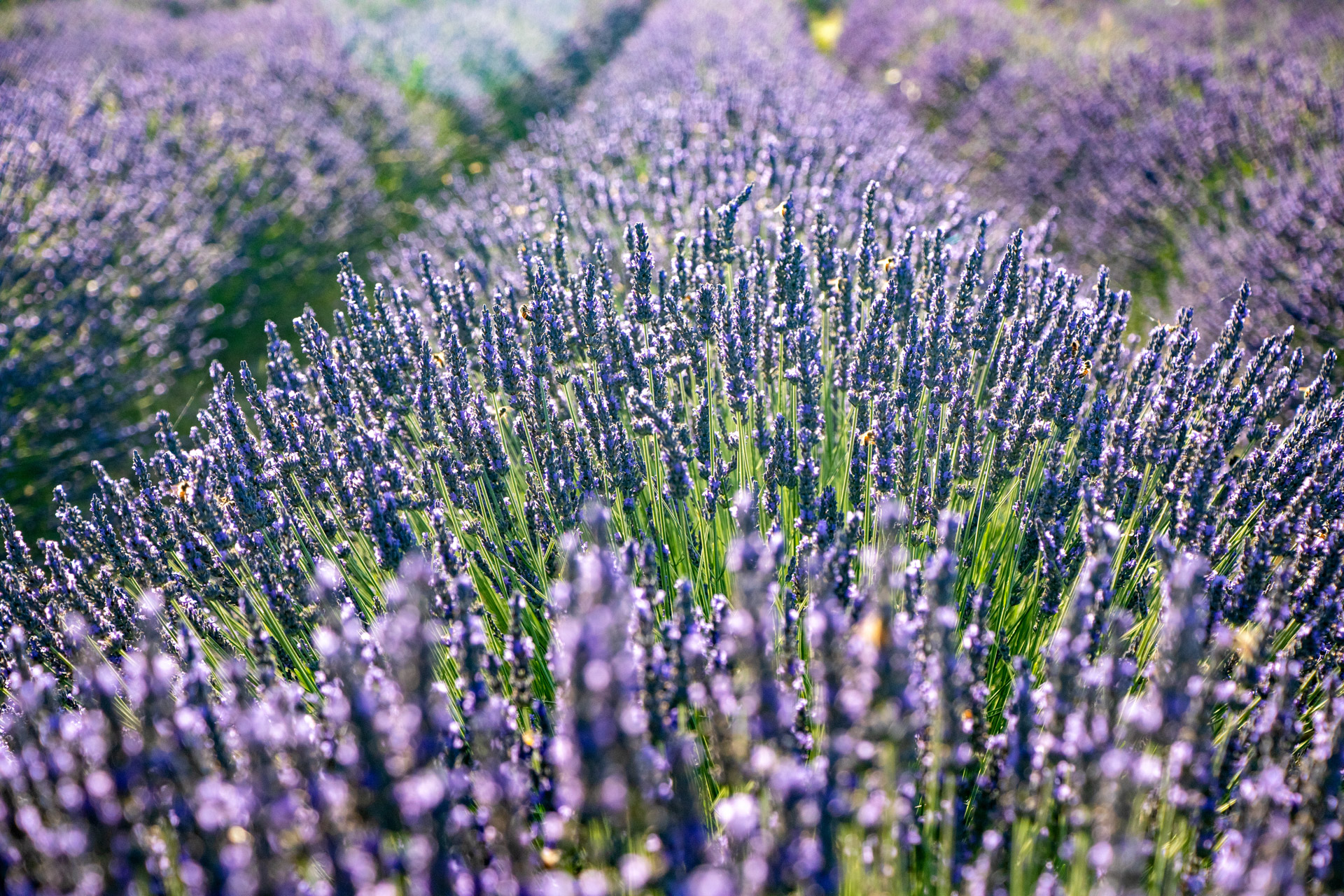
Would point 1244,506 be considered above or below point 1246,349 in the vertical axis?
below

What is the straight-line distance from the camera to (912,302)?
2551 mm

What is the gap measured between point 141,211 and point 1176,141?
6.81 metres

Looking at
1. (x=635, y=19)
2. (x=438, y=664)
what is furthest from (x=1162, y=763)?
(x=635, y=19)

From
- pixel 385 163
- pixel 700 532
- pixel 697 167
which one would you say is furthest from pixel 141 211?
pixel 700 532

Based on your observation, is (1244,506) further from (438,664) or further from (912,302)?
(438,664)

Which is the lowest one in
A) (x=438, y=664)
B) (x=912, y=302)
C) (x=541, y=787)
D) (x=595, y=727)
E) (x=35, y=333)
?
(x=35, y=333)

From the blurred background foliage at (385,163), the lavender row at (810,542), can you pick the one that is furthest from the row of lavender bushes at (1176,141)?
the lavender row at (810,542)

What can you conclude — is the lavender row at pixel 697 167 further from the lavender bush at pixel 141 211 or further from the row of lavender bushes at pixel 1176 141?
the lavender bush at pixel 141 211

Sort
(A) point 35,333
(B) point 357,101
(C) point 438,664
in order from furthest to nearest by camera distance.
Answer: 1. (B) point 357,101
2. (A) point 35,333
3. (C) point 438,664

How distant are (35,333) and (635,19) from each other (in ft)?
34.4

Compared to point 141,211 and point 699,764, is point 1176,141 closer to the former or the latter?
point 699,764

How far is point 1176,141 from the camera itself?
5051 millimetres

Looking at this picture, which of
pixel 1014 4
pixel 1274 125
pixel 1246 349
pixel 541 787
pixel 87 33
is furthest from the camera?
pixel 1014 4

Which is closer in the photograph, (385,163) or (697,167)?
(697,167)
